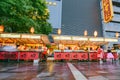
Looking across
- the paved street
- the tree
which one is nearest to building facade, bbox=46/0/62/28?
the tree

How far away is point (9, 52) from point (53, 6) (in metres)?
27.0

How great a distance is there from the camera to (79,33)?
46062 mm

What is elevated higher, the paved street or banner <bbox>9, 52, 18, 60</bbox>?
banner <bbox>9, 52, 18, 60</bbox>

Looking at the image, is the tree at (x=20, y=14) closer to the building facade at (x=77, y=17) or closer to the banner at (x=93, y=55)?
the banner at (x=93, y=55)

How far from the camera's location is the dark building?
4600 centimetres

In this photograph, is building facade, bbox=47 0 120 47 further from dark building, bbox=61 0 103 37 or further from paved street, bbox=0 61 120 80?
paved street, bbox=0 61 120 80

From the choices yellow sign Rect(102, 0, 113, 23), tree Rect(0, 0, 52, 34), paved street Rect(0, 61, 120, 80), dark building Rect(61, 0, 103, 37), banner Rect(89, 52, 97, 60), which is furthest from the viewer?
dark building Rect(61, 0, 103, 37)

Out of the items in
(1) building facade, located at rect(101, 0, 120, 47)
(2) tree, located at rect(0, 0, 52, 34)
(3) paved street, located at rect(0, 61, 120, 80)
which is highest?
(1) building facade, located at rect(101, 0, 120, 47)

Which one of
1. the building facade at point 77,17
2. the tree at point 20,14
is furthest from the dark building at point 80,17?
the tree at point 20,14

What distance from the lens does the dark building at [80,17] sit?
151ft

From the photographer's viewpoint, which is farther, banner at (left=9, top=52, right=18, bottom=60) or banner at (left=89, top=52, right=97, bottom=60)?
banner at (left=89, top=52, right=97, bottom=60)

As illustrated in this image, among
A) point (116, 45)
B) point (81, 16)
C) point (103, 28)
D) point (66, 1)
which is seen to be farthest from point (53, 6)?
point (116, 45)

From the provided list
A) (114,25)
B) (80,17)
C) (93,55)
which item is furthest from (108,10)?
(114,25)

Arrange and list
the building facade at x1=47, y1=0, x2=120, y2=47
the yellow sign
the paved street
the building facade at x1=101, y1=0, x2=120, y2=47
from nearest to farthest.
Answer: the paved street, the yellow sign, the building facade at x1=47, y1=0, x2=120, y2=47, the building facade at x1=101, y1=0, x2=120, y2=47
